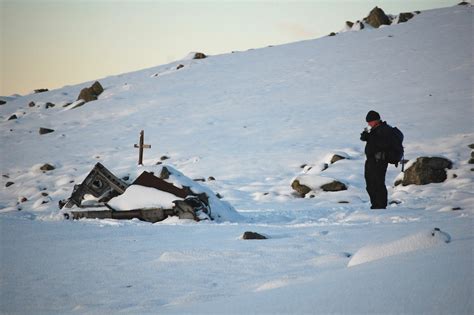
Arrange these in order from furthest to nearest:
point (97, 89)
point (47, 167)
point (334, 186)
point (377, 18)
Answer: point (377, 18) → point (97, 89) → point (47, 167) → point (334, 186)

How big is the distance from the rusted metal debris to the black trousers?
2933 millimetres

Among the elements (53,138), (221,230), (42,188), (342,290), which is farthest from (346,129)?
(342,290)

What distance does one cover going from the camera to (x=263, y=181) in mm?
17516

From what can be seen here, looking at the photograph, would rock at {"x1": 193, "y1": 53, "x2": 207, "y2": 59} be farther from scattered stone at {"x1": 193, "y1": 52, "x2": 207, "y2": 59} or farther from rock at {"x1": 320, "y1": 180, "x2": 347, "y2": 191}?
rock at {"x1": 320, "y1": 180, "x2": 347, "y2": 191}

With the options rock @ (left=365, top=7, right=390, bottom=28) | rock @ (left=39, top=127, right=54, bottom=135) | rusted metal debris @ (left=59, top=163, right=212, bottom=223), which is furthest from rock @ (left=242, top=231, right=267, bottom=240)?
rock @ (left=365, top=7, right=390, bottom=28)

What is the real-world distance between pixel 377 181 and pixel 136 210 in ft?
13.6

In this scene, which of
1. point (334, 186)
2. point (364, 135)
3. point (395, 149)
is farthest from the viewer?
point (334, 186)

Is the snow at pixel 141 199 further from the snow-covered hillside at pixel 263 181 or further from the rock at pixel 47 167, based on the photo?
the rock at pixel 47 167

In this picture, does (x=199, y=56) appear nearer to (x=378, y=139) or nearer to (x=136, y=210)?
(x=378, y=139)

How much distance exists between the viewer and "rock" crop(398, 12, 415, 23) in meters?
43.1

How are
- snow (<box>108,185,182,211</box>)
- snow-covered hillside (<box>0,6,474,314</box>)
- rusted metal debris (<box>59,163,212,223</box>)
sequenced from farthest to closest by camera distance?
snow (<box>108,185,182,211</box>) < rusted metal debris (<box>59,163,212,223</box>) < snow-covered hillside (<box>0,6,474,314</box>)

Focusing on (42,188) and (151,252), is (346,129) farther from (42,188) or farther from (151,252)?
(151,252)

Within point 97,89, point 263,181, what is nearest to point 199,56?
point 97,89

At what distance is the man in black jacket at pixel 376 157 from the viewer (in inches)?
381
